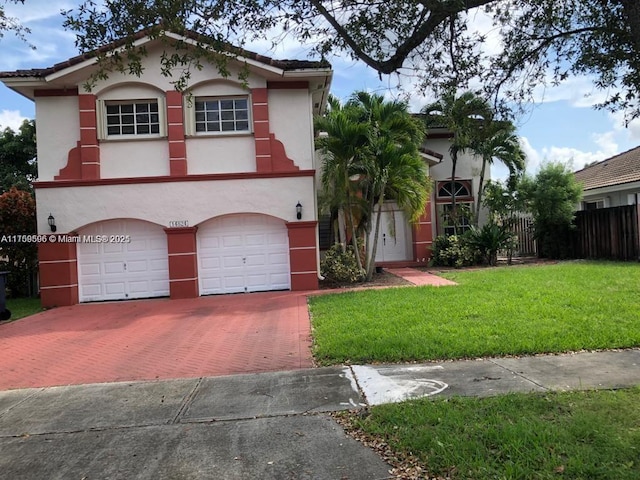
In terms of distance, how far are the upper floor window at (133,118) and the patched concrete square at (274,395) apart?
9920 mm

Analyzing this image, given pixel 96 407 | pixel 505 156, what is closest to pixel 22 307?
pixel 96 407

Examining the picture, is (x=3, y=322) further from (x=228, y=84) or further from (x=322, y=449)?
(x=322, y=449)

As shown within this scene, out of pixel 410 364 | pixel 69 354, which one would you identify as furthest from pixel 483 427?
pixel 69 354

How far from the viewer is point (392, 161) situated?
13.6 metres

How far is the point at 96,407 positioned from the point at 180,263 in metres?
8.61

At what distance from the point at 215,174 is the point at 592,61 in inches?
393

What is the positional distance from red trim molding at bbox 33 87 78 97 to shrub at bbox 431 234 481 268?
1269 centimetres

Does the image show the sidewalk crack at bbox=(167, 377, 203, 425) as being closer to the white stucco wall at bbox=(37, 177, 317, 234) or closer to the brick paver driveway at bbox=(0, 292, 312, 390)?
the brick paver driveway at bbox=(0, 292, 312, 390)

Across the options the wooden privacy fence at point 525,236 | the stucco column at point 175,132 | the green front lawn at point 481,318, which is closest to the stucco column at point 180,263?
the stucco column at point 175,132

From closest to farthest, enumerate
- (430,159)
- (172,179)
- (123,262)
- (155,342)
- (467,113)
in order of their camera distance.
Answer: (467,113)
(155,342)
(172,179)
(123,262)
(430,159)

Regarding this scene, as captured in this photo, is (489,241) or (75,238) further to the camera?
(489,241)

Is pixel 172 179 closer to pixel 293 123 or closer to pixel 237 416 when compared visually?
pixel 293 123

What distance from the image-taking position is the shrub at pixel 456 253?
17219 millimetres

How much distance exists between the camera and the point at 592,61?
604 cm
